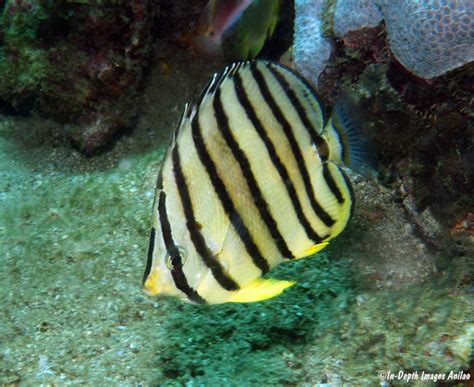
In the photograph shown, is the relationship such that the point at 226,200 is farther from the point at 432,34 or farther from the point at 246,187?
the point at 432,34

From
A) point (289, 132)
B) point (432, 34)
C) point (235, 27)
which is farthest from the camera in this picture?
point (235, 27)

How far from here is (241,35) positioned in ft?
16.4

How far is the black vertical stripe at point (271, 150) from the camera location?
1694mm

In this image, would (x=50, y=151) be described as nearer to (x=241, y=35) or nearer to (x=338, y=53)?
(x=241, y=35)

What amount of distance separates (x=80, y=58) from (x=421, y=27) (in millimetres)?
3234

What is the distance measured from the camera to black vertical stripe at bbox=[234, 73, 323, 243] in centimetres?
169

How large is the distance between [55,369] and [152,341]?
579 mm

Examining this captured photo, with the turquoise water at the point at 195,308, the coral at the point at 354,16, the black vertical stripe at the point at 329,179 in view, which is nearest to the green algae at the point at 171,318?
the turquoise water at the point at 195,308

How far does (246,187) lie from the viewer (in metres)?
1.68

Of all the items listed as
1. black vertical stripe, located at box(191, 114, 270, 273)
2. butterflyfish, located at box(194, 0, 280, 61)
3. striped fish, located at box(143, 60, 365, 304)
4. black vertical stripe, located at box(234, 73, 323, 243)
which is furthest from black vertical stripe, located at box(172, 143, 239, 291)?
butterflyfish, located at box(194, 0, 280, 61)

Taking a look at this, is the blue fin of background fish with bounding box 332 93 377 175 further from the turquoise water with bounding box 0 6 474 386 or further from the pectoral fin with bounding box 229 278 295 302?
the turquoise water with bounding box 0 6 474 386

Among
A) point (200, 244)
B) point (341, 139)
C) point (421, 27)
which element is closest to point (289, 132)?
point (341, 139)

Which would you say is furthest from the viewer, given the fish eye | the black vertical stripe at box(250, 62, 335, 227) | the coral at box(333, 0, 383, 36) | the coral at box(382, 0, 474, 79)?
the coral at box(333, 0, 383, 36)

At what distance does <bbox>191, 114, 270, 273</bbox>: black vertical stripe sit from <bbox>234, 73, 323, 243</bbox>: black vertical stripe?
0.62 ft
